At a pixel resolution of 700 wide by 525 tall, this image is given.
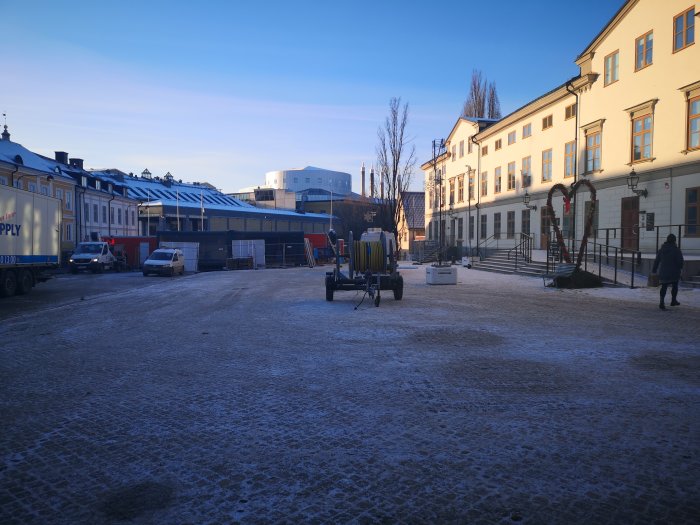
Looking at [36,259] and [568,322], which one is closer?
[568,322]

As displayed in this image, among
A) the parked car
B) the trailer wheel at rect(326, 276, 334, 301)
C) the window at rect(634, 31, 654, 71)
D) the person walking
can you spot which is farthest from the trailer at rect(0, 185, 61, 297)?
the window at rect(634, 31, 654, 71)

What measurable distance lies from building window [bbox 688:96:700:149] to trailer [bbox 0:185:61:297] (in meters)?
25.0

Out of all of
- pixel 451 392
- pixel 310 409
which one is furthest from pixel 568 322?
pixel 310 409

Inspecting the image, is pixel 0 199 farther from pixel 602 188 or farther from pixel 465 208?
pixel 465 208

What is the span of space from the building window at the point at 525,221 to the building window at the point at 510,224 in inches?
51.0

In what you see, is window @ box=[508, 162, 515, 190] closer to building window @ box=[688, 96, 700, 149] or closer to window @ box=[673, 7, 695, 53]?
window @ box=[673, 7, 695, 53]

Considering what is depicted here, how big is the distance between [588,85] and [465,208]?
1985cm

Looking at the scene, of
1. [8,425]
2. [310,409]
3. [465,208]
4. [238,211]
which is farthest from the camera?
[238,211]

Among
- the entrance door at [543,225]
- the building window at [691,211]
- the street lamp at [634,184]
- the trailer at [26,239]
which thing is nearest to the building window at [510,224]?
the entrance door at [543,225]

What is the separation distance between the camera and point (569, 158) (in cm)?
2981

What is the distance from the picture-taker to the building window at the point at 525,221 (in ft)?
114

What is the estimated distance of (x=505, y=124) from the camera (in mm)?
38250

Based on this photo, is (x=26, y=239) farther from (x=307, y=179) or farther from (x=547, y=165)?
(x=307, y=179)

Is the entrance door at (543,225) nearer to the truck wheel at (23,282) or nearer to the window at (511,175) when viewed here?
the window at (511,175)
